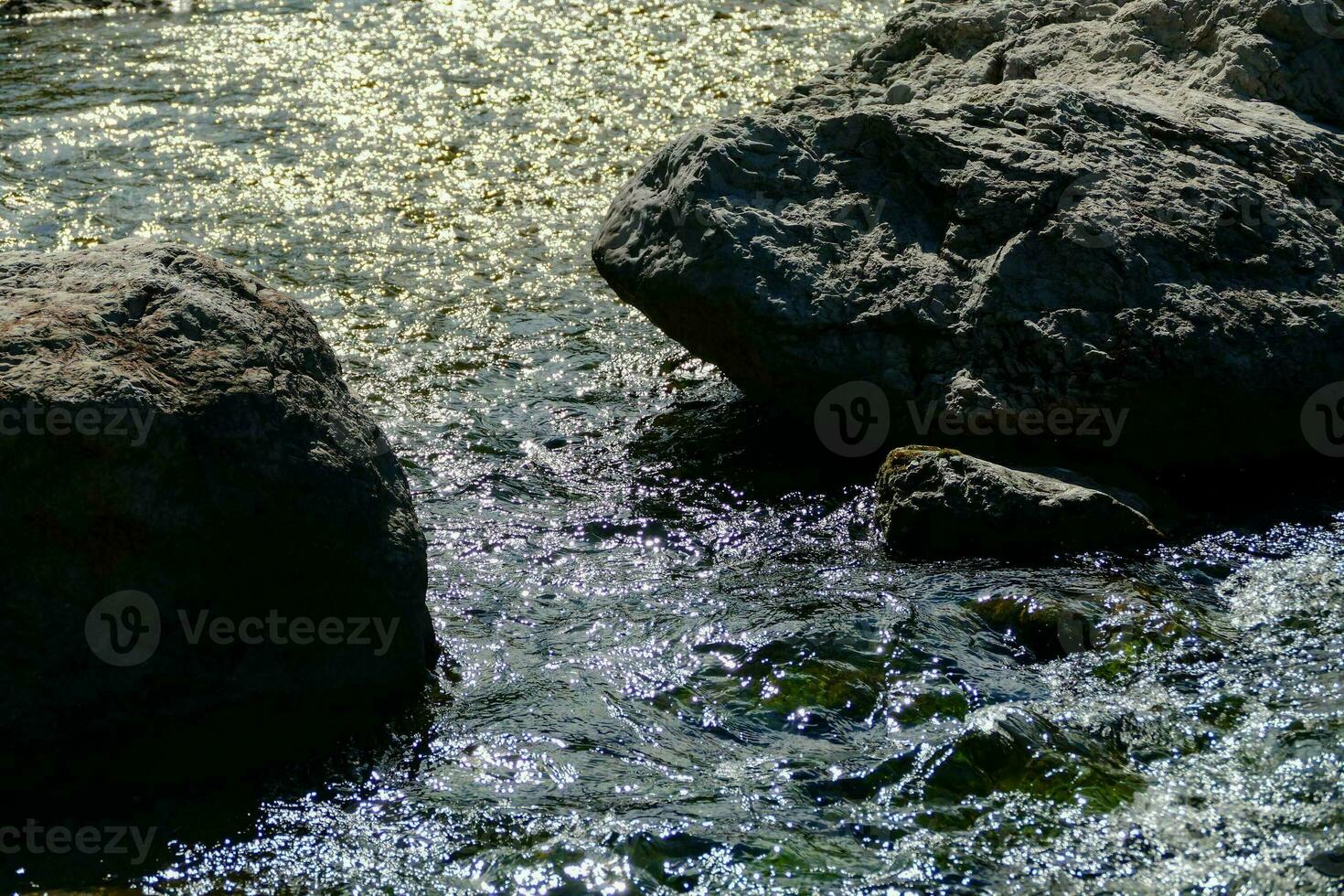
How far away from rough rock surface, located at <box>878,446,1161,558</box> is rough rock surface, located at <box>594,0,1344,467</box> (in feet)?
1.87

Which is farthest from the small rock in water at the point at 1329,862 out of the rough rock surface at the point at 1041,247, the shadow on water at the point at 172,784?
the shadow on water at the point at 172,784

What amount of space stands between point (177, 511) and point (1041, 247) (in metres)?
4.13

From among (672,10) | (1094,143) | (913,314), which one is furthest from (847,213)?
(672,10)

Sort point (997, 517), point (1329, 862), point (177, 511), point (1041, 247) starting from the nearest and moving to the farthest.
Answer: point (1329, 862), point (177, 511), point (997, 517), point (1041, 247)

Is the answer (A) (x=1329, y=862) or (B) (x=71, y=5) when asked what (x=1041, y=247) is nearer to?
(A) (x=1329, y=862)

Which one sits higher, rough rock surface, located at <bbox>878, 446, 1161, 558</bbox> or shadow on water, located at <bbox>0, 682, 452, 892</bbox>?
rough rock surface, located at <bbox>878, 446, 1161, 558</bbox>

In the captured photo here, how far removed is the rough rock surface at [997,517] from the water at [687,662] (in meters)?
0.16

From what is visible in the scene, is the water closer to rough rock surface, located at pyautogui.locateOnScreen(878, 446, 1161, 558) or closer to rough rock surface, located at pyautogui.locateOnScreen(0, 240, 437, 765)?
rough rock surface, located at pyautogui.locateOnScreen(878, 446, 1161, 558)

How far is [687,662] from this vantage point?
5113mm

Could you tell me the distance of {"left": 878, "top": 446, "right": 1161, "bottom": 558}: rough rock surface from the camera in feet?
18.9

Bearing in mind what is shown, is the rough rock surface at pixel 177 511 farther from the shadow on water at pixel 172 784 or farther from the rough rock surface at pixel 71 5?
the rough rock surface at pixel 71 5

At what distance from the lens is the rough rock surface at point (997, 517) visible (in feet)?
18.9

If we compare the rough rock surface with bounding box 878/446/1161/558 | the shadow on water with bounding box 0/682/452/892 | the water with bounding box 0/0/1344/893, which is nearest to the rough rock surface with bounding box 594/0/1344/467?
the rough rock surface with bounding box 878/446/1161/558

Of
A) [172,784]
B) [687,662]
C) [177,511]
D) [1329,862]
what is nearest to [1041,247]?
[687,662]
